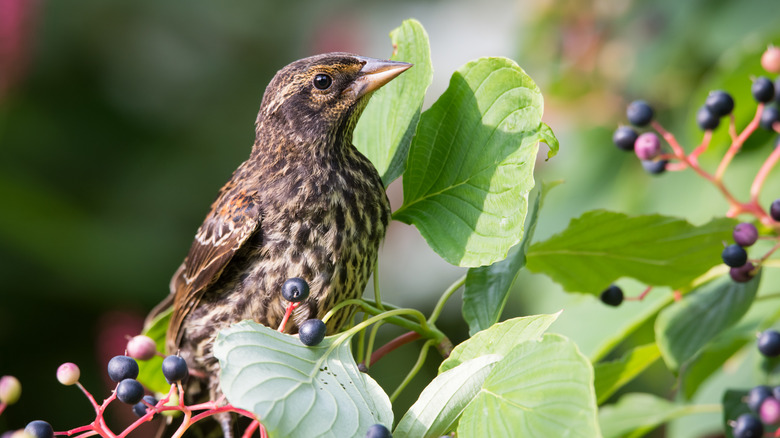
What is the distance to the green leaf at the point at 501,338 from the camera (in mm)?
1483

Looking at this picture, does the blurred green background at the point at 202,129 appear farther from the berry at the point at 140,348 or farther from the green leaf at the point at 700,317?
the berry at the point at 140,348

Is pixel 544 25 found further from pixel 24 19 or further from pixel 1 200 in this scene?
pixel 1 200

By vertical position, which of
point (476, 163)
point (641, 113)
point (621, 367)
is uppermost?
point (641, 113)

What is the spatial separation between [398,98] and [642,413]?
108 cm

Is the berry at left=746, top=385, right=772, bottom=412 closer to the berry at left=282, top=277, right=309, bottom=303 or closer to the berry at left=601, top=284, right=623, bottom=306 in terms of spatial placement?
the berry at left=601, top=284, right=623, bottom=306

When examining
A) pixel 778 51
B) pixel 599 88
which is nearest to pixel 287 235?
pixel 778 51

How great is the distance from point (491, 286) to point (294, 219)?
0.57 m

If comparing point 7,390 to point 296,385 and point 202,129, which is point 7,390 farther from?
point 202,129

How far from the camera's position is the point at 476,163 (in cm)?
178

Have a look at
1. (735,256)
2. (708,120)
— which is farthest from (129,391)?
(708,120)

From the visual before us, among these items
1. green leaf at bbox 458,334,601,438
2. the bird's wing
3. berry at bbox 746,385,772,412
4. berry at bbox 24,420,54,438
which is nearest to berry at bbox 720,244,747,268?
berry at bbox 746,385,772,412

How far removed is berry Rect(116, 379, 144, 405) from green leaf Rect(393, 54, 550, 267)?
65 cm

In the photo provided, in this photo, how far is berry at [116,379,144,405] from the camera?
1580 millimetres

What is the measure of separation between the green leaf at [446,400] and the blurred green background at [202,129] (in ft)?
3.27
